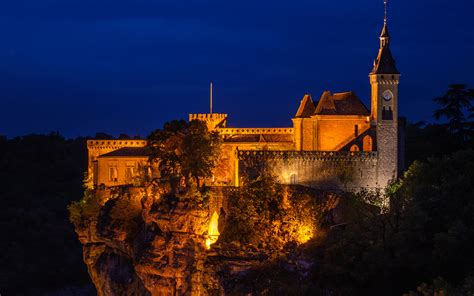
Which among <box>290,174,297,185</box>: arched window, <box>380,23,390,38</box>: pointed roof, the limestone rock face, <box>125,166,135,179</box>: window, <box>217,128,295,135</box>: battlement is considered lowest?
the limestone rock face

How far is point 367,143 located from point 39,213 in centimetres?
6671

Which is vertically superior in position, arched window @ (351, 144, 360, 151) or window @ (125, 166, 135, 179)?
arched window @ (351, 144, 360, 151)

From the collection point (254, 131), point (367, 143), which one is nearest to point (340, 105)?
point (367, 143)

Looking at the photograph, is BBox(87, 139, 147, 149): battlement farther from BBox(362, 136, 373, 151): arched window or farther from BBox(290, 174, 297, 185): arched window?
BBox(362, 136, 373, 151): arched window

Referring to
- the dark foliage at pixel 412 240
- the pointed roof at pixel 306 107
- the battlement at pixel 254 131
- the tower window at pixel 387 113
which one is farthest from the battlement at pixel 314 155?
the battlement at pixel 254 131

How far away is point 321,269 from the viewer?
181 ft

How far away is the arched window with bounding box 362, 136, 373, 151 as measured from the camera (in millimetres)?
61188

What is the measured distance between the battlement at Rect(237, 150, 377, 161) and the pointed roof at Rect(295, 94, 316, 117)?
4.44m

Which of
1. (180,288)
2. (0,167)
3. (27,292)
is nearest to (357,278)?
(180,288)

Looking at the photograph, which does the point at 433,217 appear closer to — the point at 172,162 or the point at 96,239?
the point at 172,162

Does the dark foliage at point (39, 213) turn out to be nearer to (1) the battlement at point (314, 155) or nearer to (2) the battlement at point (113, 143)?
(2) the battlement at point (113, 143)

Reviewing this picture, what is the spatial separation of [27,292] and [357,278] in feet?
189

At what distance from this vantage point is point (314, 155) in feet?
198

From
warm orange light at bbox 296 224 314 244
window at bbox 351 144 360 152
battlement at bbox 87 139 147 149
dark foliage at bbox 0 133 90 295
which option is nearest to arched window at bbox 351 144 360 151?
window at bbox 351 144 360 152
